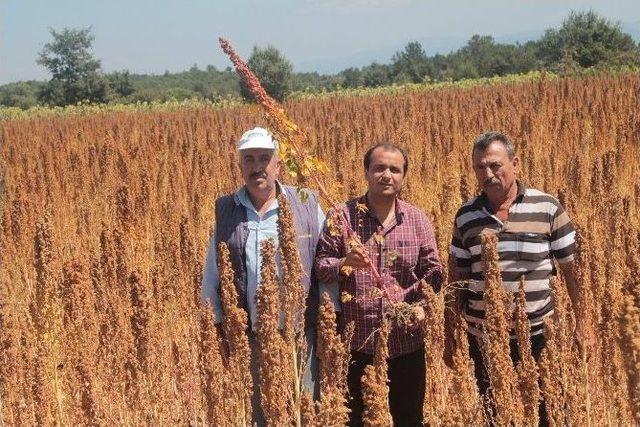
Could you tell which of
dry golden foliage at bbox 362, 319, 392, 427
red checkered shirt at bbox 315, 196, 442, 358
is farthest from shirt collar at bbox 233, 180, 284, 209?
dry golden foliage at bbox 362, 319, 392, 427

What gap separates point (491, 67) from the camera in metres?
46.9

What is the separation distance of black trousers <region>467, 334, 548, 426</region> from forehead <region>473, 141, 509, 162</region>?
0.76m

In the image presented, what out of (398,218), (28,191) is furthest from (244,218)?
(28,191)

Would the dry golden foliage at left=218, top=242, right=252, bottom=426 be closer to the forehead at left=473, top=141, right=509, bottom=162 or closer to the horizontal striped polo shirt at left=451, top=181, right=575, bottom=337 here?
the horizontal striped polo shirt at left=451, top=181, right=575, bottom=337

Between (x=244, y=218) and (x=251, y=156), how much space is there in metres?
0.27

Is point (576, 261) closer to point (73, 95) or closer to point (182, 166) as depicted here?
point (182, 166)

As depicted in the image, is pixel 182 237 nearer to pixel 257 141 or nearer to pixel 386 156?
pixel 257 141

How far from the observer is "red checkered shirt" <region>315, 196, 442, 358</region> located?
2.78 metres

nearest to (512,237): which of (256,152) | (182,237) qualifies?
(256,152)

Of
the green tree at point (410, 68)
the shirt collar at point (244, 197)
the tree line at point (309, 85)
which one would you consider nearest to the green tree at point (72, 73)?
the tree line at point (309, 85)

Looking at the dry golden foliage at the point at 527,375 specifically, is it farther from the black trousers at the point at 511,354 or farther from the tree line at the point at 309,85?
the tree line at the point at 309,85

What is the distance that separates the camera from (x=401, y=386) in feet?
9.50

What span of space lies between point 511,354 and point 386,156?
0.97 metres

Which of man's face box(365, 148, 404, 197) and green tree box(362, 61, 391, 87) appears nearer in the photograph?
man's face box(365, 148, 404, 197)
